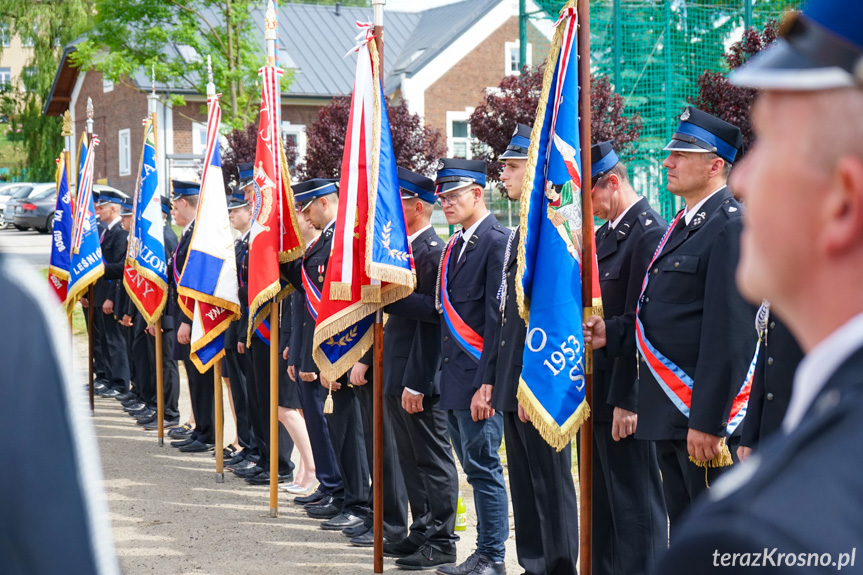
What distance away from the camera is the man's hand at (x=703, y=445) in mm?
3674

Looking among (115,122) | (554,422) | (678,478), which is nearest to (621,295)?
(554,422)

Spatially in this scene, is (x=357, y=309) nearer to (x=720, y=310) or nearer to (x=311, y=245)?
(x=311, y=245)

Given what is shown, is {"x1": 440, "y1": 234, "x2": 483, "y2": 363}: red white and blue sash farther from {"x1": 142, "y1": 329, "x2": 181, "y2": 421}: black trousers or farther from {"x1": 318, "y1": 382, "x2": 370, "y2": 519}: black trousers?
{"x1": 142, "y1": 329, "x2": 181, "y2": 421}: black trousers

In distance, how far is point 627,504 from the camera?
446cm

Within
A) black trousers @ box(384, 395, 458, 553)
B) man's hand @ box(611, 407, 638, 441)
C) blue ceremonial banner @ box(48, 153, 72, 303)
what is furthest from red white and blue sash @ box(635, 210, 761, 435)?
blue ceremonial banner @ box(48, 153, 72, 303)

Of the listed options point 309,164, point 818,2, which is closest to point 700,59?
point 309,164

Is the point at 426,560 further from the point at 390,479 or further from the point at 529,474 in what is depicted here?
the point at 529,474

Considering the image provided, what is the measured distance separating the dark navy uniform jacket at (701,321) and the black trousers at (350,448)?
104 inches

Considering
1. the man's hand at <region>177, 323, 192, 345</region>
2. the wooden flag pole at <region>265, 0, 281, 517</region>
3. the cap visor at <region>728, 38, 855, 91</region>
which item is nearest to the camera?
the cap visor at <region>728, 38, 855, 91</region>

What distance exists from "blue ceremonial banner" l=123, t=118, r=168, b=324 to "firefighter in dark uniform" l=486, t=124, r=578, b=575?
17.5ft

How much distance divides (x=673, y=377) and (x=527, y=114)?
9178mm

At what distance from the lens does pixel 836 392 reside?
828 millimetres

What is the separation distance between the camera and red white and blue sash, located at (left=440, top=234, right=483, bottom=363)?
5.15 m

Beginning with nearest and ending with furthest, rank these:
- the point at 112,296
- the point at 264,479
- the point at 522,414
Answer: the point at 522,414, the point at 264,479, the point at 112,296
